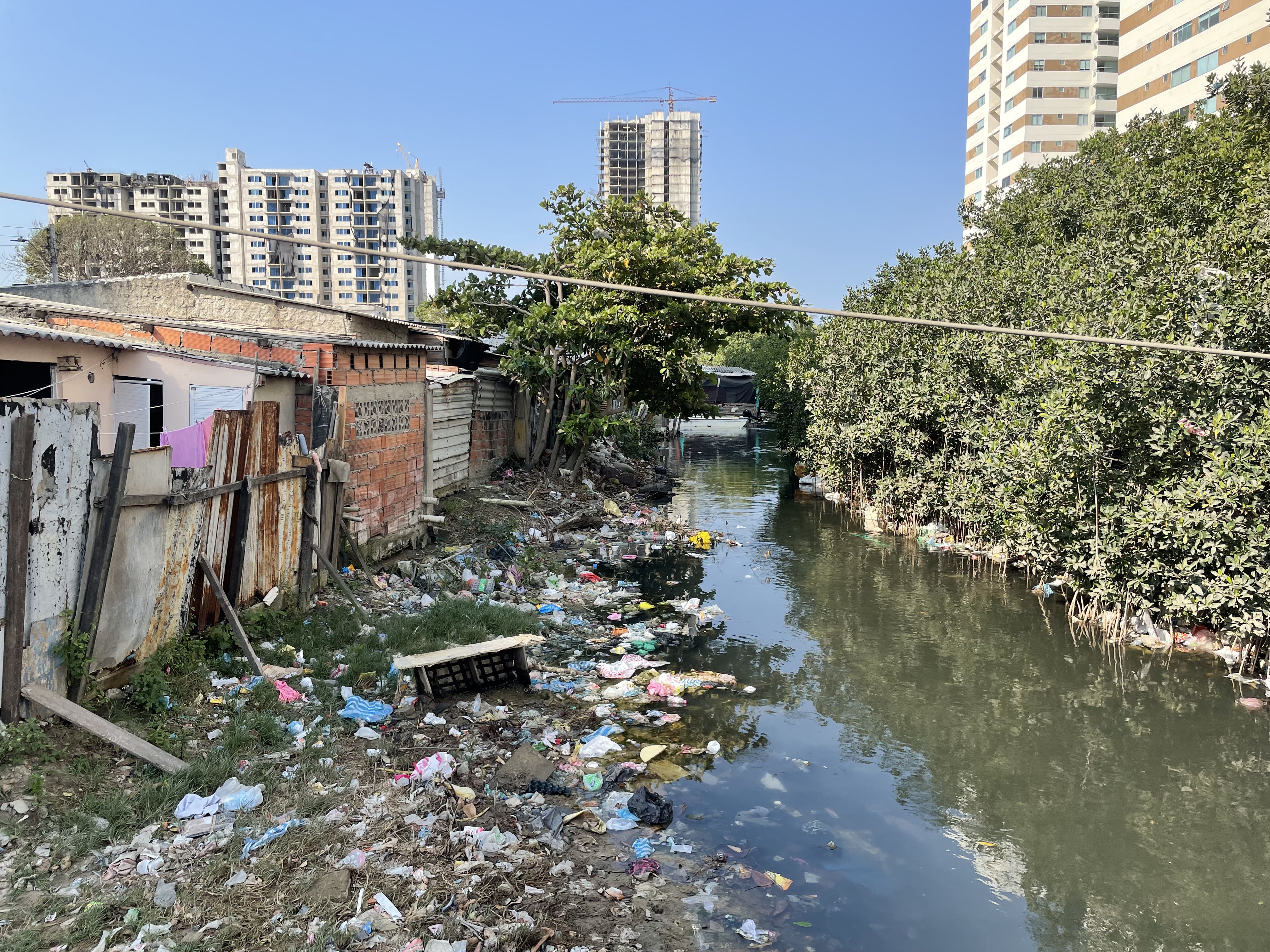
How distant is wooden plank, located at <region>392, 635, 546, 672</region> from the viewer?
245 inches

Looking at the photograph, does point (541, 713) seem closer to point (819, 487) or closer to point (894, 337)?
point (894, 337)

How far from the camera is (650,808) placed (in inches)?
209

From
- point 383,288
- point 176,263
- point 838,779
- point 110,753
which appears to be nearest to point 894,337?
point 838,779

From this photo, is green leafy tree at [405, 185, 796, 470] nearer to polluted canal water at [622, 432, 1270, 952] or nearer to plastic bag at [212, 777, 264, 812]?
polluted canal water at [622, 432, 1270, 952]

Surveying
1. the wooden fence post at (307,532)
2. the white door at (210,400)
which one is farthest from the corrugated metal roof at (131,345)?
the wooden fence post at (307,532)

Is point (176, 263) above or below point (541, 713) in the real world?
above

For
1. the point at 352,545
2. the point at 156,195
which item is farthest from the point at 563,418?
the point at 156,195

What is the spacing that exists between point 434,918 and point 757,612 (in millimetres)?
7629

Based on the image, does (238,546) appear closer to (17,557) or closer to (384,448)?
(17,557)

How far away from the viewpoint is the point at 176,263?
3503 centimetres

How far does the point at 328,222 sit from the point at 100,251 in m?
59.5

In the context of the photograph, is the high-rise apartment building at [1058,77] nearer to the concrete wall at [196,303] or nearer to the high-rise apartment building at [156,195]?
the concrete wall at [196,303]

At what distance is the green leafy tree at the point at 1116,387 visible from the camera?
7.86m

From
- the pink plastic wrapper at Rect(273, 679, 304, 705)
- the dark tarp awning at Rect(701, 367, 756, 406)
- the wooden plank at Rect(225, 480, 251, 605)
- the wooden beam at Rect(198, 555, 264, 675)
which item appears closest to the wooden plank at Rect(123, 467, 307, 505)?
the wooden plank at Rect(225, 480, 251, 605)
